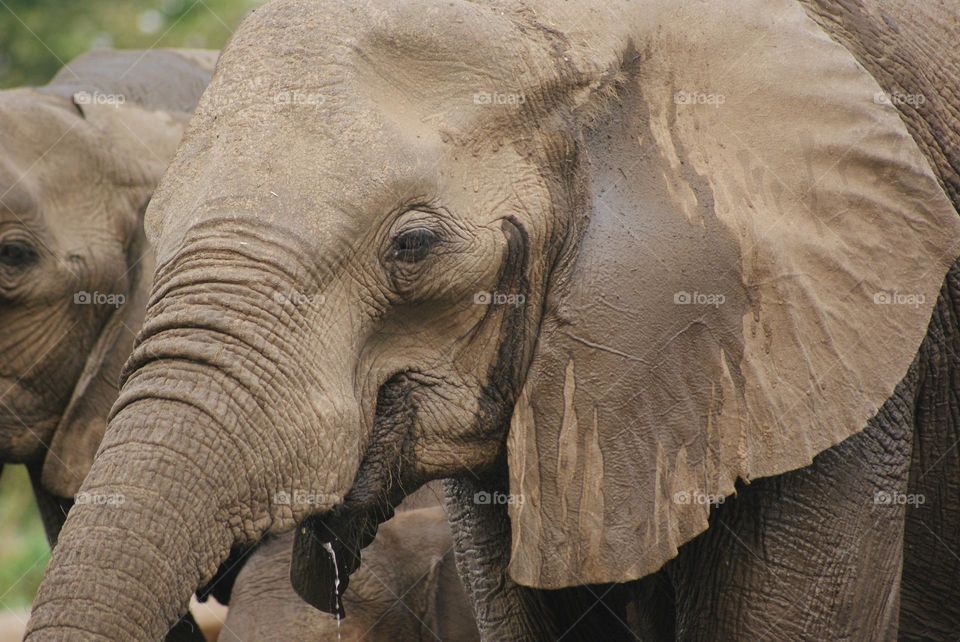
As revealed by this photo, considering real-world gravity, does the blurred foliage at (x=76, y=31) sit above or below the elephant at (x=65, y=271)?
below

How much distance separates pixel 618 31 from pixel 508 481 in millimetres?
992

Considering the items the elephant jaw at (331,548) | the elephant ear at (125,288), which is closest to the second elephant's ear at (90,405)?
the elephant ear at (125,288)

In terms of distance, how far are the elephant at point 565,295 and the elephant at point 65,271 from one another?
2.26 meters

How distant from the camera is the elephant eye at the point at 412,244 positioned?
329 centimetres

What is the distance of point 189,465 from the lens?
2984 mm

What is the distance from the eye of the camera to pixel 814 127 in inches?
142
